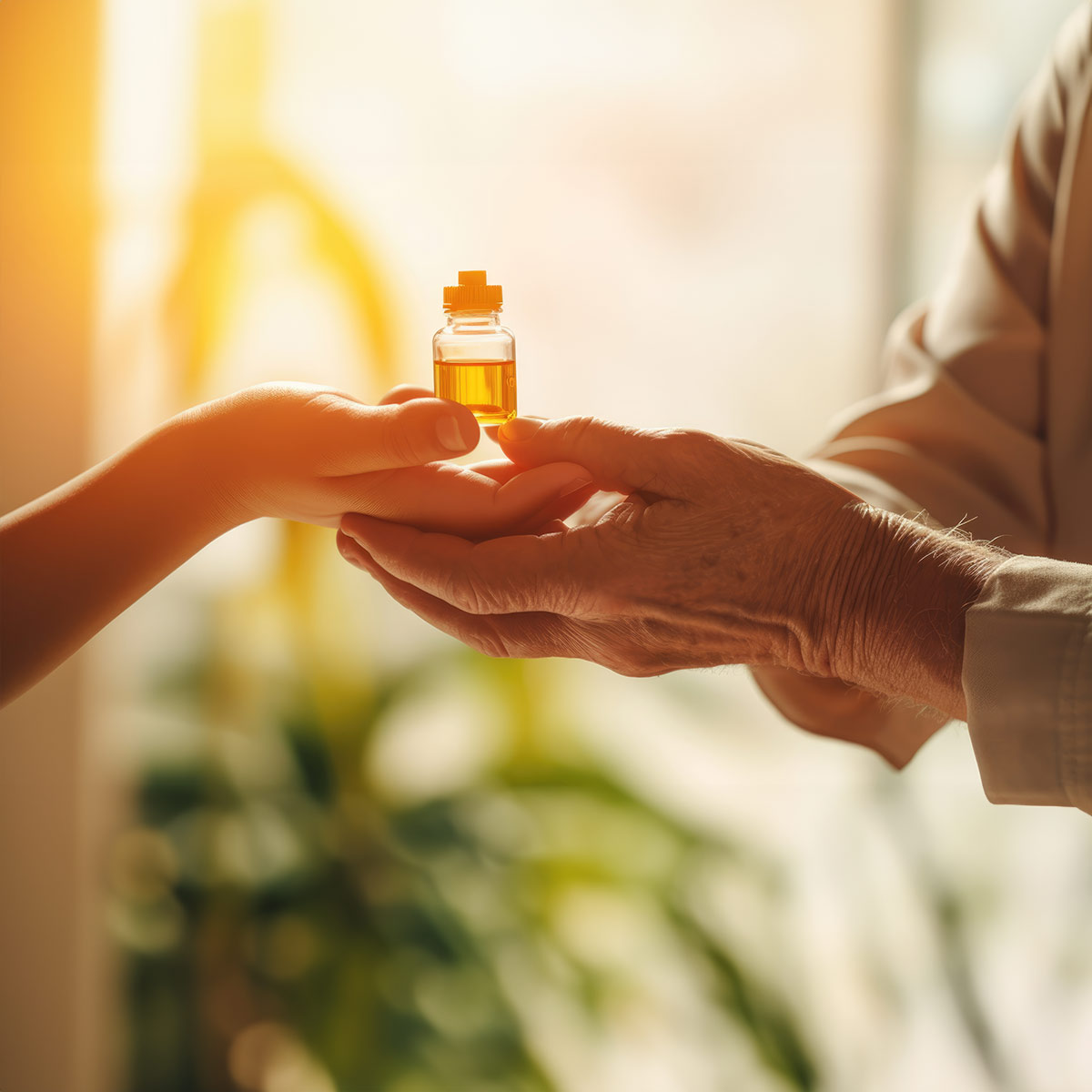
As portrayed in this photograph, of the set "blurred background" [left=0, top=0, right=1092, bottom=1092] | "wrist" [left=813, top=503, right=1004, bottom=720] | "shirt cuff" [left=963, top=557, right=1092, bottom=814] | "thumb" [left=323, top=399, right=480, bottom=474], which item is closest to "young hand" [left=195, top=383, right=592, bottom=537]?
"thumb" [left=323, top=399, right=480, bottom=474]

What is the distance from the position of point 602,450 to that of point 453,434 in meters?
0.13

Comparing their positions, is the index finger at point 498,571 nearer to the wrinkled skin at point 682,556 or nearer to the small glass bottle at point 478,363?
the wrinkled skin at point 682,556

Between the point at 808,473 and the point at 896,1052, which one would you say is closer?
the point at 808,473

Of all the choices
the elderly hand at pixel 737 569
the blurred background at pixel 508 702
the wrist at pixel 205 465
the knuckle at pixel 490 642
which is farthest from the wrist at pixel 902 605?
the blurred background at pixel 508 702

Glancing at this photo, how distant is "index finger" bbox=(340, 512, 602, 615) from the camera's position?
797 millimetres

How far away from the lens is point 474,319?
91 centimetres

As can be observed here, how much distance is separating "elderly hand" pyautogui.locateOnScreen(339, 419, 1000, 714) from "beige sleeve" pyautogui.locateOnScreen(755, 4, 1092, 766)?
210 mm

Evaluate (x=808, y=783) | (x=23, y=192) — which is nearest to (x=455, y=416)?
(x=23, y=192)

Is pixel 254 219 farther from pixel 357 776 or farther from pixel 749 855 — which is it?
pixel 749 855

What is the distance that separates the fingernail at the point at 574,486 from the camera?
0.87 meters

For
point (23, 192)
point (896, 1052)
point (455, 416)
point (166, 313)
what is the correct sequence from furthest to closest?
point (896, 1052), point (166, 313), point (23, 192), point (455, 416)

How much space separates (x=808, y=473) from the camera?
832 mm

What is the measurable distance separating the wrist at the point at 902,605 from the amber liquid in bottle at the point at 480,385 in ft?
1.11

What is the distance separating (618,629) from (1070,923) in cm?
143
